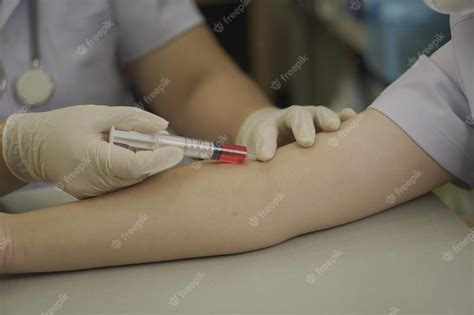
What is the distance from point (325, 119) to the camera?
0.89m

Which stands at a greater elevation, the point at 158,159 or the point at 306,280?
the point at 158,159

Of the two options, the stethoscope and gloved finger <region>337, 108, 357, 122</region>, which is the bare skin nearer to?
the stethoscope

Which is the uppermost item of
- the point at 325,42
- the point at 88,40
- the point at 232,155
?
the point at 88,40

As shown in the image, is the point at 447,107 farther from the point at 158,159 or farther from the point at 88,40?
the point at 88,40

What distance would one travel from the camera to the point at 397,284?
2.25ft

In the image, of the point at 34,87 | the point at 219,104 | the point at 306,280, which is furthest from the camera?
the point at 219,104

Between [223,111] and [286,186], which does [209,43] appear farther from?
[286,186]

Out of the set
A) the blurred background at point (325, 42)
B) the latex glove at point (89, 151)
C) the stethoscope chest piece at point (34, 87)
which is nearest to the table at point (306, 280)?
the latex glove at point (89, 151)

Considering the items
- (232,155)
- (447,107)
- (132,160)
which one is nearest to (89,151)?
(132,160)

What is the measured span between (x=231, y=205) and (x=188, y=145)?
117 millimetres

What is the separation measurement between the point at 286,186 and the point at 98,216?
27cm

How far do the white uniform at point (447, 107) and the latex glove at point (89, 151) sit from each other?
1.14ft

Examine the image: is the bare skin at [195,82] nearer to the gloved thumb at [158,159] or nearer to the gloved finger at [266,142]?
the gloved finger at [266,142]

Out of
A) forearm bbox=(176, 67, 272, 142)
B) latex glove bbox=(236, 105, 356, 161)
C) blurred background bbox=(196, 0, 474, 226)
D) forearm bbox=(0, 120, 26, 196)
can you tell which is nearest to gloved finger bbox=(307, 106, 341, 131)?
latex glove bbox=(236, 105, 356, 161)
